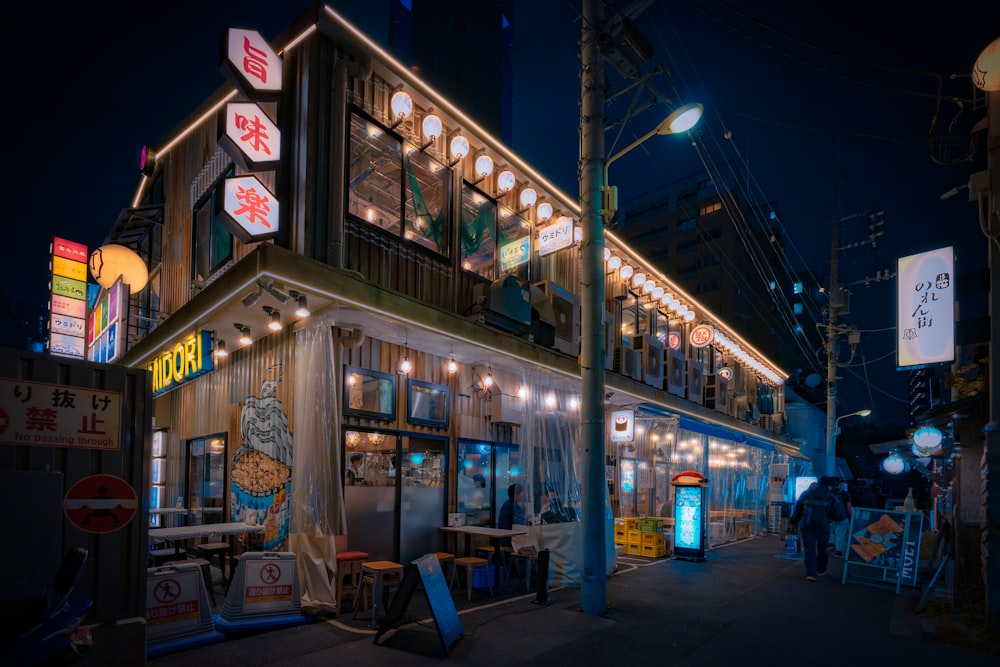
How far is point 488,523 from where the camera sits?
1191cm

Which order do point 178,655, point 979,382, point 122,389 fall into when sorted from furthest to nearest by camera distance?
point 979,382, point 178,655, point 122,389

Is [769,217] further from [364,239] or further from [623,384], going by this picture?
[364,239]

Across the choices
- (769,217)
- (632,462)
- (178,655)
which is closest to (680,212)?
(769,217)

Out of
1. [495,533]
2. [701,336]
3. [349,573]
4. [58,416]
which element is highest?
[701,336]

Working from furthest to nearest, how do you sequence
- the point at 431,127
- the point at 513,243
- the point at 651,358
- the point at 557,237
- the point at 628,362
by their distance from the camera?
the point at 651,358
the point at 628,362
the point at 513,243
the point at 557,237
the point at 431,127

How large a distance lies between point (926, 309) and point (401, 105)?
1109cm

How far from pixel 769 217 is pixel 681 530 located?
6281cm

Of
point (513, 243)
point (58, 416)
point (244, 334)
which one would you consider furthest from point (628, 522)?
point (58, 416)

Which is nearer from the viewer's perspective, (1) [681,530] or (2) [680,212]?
(1) [681,530]

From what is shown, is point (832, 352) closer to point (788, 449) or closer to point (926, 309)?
point (788, 449)

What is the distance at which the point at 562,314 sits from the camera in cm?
1370

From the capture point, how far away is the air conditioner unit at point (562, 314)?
13.1 metres

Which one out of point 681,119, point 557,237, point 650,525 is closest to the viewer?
point 681,119

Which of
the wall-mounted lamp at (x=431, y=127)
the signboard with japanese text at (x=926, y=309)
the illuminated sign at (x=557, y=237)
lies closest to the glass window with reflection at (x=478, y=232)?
the illuminated sign at (x=557, y=237)
